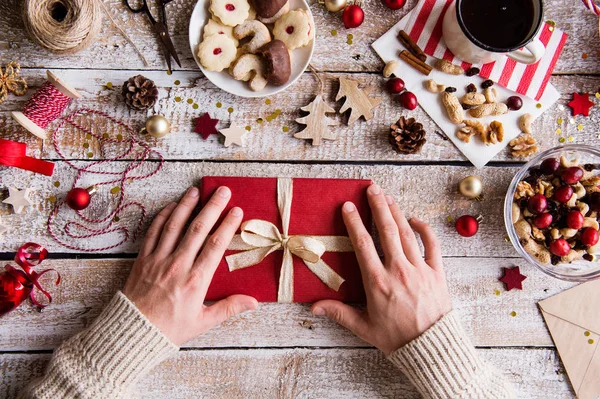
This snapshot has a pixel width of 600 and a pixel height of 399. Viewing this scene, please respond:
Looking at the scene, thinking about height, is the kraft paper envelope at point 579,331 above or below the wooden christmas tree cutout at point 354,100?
below

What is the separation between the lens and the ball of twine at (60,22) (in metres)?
1.02

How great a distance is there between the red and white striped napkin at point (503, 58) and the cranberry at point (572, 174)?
0.20 meters

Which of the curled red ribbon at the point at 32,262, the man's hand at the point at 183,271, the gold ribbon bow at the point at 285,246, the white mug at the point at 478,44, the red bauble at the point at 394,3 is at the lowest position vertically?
the curled red ribbon at the point at 32,262

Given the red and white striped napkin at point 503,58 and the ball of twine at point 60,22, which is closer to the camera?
the ball of twine at point 60,22

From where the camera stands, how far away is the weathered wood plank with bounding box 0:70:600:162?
1136 millimetres

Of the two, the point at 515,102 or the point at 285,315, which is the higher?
the point at 515,102

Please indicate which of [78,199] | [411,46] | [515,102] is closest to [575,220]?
[515,102]

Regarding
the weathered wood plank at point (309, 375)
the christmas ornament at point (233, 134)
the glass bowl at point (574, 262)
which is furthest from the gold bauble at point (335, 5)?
the weathered wood plank at point (309, 375)

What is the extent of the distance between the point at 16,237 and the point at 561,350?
1.34 meters

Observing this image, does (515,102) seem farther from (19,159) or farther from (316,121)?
(19,159)

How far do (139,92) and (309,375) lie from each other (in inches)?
30.7

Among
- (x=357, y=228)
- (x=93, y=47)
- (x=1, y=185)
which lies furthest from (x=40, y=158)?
(x=357, y=228)

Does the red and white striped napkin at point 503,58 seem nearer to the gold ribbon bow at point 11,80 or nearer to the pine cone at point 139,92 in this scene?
the pine cone at point 139,92

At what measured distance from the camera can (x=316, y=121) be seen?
44.9 inches
